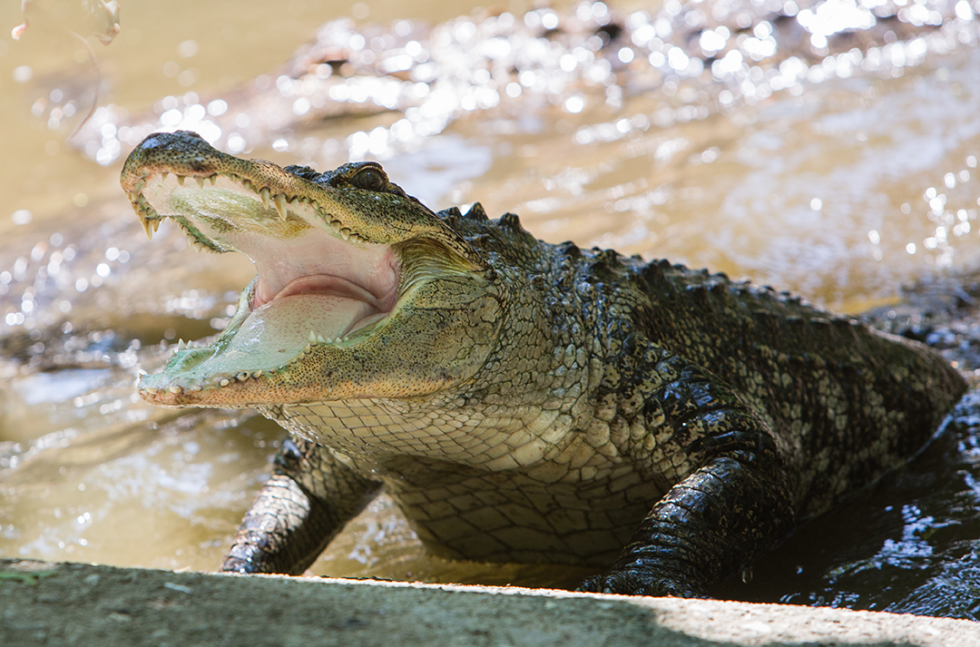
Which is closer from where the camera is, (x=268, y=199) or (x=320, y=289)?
(x=268, y=199)

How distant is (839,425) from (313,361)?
7.58 feet

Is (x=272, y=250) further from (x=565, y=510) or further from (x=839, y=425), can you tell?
(x=839, y=425)

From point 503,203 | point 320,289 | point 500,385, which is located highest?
point 503,203

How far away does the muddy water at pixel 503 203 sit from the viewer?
3939 mm

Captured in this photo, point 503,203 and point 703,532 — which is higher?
point 503,203

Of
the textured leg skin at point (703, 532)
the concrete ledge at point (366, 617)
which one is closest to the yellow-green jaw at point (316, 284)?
the concrete ledge at point (366, 617)

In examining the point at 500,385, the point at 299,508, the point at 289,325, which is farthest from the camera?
the point at 299,508

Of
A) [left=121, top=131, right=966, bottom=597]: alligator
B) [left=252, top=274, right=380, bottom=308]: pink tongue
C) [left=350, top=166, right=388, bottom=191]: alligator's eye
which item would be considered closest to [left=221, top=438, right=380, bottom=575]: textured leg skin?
[left=121, top=131, right=966, bottom=597]: alligator

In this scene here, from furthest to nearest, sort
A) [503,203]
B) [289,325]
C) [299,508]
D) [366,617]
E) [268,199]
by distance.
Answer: [503,203] → [299,508] → [289,325] → [268,199] → [366,617]

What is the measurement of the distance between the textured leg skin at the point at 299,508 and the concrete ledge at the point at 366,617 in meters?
1.29

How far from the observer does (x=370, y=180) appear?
108 inches

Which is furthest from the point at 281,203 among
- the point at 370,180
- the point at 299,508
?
the point at 299,508

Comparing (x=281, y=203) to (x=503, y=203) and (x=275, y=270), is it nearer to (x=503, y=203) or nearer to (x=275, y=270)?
(x=275, y=270)

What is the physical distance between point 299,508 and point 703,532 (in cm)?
161
